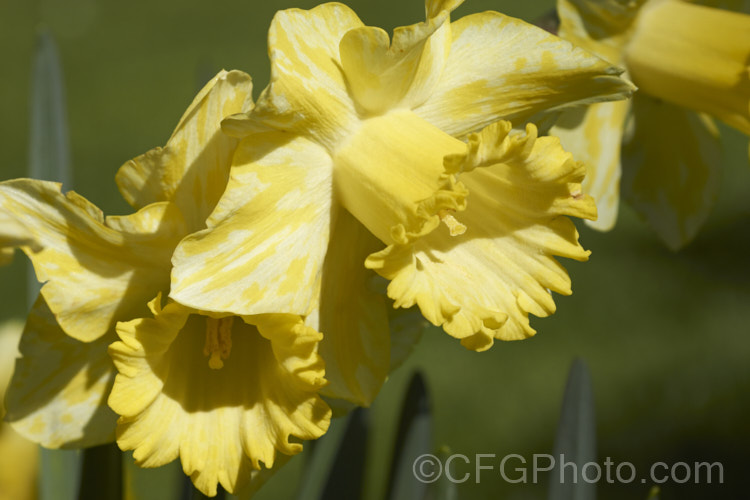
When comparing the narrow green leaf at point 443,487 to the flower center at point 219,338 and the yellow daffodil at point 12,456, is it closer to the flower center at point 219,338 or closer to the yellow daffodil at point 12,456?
the flower center at point 219,338

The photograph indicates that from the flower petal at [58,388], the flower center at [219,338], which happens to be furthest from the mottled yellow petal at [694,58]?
the flower petal at [58,388]

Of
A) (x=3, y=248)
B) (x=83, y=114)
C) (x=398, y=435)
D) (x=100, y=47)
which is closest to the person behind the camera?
(x=3, y=248)

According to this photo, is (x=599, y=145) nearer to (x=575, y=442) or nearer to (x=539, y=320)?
(x=575, y=442)

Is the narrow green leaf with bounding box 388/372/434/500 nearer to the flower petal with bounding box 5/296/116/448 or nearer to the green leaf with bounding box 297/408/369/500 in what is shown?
the green leaf with bounding box 297/408/369/500

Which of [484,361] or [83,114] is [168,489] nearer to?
[484,361]

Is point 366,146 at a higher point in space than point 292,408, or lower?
higher

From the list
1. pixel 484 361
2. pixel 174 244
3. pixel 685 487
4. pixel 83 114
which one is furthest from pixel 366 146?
pixel 83 114

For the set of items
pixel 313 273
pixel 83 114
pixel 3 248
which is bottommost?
pixel 83 114

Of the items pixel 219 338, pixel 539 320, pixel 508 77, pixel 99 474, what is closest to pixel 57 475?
pixel 99 474
